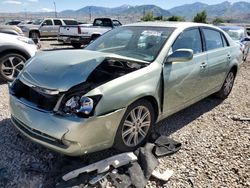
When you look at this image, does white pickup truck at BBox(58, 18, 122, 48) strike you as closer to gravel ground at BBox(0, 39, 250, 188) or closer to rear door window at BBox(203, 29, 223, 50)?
gravel ground at BBox(0, 39, 250, 188)

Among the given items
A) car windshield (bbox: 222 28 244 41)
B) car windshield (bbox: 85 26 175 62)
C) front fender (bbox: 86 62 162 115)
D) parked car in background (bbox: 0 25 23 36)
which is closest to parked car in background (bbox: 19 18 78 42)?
parked car in background (bbox: 0 25 23 36)

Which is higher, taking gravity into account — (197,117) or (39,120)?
(39,120)

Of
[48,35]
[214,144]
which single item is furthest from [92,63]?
[48,35]

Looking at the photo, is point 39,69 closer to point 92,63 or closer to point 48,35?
point 92,63

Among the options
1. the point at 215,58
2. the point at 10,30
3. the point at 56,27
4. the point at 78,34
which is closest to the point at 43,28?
the point at 56,27

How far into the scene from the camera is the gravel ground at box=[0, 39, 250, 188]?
9.60 ft

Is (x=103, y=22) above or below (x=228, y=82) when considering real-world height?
above

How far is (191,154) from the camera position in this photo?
11.3 ft

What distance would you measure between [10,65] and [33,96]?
11.7 ft

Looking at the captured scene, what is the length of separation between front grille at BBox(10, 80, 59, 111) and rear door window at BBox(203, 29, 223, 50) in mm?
2961

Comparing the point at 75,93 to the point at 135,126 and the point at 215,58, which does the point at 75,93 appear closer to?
the point at 135,126

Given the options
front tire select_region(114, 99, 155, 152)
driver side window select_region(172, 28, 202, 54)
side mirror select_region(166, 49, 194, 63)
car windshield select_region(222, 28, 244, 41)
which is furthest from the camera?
car windshield select_region(222, 28, 244, 41)

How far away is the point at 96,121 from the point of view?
2.73 m

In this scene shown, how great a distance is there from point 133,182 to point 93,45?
97.3 inches
